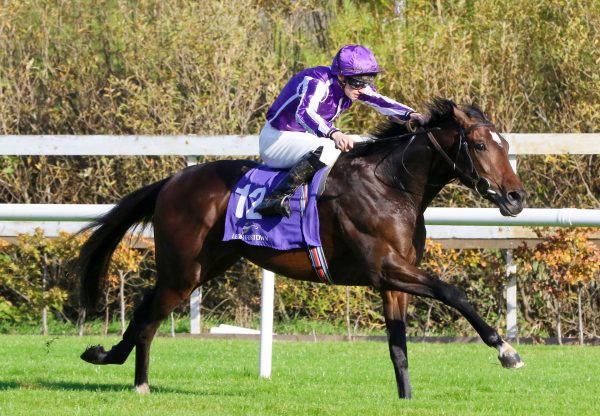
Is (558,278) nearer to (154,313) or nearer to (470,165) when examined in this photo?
(470,165)

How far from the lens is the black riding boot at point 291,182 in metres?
6.48

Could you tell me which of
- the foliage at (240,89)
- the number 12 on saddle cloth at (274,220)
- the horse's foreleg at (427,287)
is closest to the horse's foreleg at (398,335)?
the horse's foreleg at (427,287)

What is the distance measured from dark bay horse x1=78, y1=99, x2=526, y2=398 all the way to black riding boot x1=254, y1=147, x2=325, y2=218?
0.14 m

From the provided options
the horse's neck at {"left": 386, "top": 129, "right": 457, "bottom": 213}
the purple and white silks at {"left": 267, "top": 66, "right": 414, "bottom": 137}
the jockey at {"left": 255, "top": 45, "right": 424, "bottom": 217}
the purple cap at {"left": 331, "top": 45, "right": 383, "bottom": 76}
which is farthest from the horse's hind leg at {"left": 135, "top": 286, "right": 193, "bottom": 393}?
the purple cap at {"left": 331, "top": 45, "right": 383, "bottom": 76}

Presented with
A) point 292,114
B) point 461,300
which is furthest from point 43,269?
point 461,300

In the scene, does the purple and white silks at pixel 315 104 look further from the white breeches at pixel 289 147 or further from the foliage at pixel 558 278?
the foliage at pixel 558 278

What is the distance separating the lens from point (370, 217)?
251 inches

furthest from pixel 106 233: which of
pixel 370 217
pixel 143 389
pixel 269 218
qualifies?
pixel 370 217

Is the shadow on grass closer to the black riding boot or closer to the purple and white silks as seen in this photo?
the black riding boot

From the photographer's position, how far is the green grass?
5.84m

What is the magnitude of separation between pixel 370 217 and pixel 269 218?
23.0 inches

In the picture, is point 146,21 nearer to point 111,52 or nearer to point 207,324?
point 111,52

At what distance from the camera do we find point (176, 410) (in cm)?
573

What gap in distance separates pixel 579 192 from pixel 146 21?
476 centimetres
